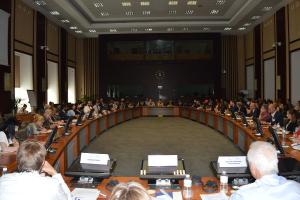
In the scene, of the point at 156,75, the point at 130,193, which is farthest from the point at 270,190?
the point at 156,75

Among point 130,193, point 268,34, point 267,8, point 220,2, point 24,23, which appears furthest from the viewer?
point 268,34

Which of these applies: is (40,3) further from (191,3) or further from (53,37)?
(191,3)

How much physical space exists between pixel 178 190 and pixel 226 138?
763 cm

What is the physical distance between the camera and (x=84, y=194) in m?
3.06

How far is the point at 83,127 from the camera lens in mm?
8531

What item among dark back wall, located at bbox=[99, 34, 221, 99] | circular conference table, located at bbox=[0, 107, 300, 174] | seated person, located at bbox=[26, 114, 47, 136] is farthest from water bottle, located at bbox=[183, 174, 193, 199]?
dark back wall, located at bbox=[99, 34, 221, 99]

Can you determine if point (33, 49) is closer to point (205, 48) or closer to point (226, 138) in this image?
point (226, 138)

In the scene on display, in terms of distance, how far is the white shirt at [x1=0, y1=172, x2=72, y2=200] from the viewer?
211 cm

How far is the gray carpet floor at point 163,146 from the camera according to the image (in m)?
6.90

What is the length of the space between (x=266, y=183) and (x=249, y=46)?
17.8 meters

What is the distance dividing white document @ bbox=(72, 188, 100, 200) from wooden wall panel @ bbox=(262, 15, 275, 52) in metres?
13.4

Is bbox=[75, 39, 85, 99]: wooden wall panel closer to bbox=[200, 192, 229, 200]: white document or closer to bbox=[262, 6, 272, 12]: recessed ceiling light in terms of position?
bbox=[262, 6, 272, 12]: recessed ceiling light

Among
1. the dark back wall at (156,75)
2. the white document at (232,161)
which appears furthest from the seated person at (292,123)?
the dark back wall at (156,75)

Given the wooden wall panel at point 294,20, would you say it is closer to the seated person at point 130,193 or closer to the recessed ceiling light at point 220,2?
the recessed ceiling light at point 220,2
